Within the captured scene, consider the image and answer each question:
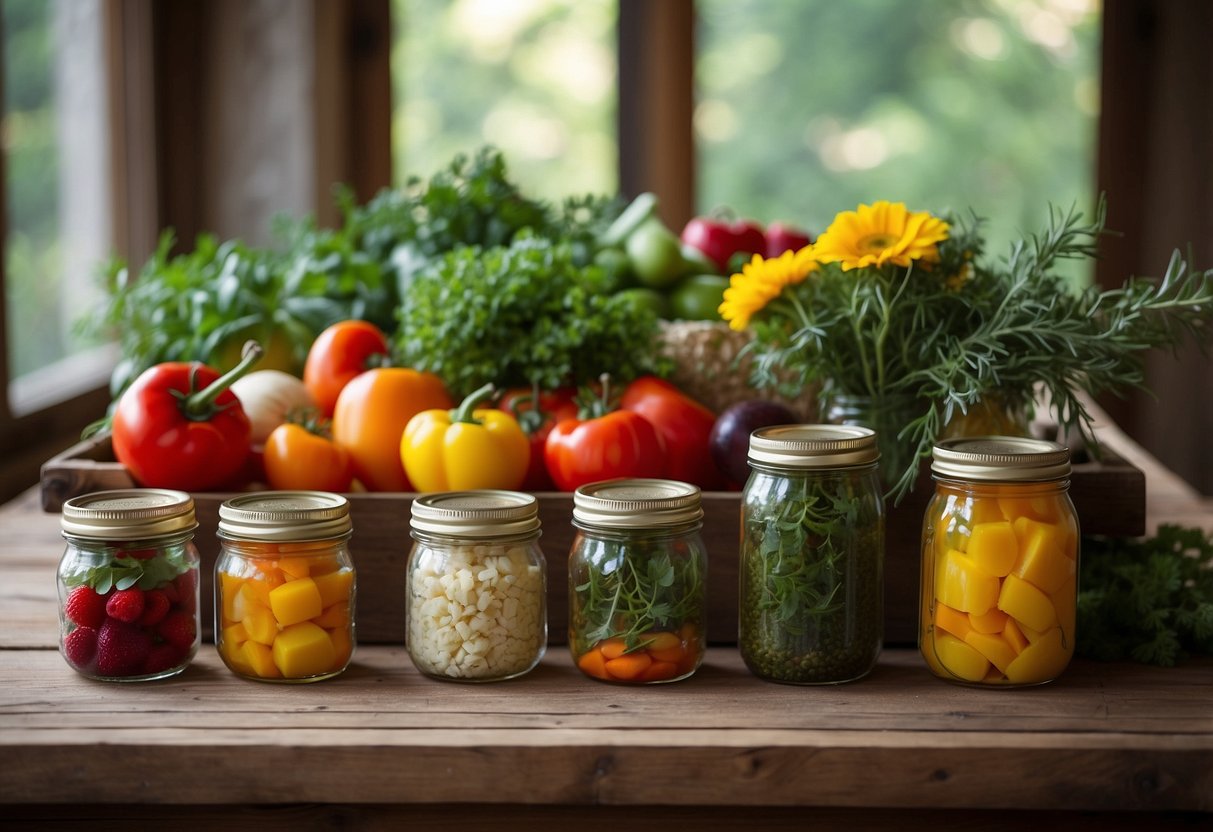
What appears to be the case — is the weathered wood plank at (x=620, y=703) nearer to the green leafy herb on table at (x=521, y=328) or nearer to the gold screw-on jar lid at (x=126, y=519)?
the gold screw-on jar lid at (x=126, y=519)

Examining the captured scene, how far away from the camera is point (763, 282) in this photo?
3.66 feet

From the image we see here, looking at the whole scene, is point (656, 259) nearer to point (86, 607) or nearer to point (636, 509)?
point (636, 509)

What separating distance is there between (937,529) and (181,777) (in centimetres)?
59

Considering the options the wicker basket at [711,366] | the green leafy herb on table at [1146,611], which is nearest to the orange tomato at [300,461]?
the wicker basket at [711,366]

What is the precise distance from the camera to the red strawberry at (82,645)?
38.4 inches

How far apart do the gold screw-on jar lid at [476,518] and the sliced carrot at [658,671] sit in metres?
0.14

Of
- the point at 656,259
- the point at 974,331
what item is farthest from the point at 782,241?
the point at 974,331

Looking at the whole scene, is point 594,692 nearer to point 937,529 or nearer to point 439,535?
point 439,535

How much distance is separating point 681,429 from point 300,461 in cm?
37

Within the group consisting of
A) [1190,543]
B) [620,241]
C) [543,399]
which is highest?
[620,241]

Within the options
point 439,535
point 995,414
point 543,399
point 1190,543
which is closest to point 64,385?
point 543,399

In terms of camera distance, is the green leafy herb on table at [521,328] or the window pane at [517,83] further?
the window pane at [517,83]

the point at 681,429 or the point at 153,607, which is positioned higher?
the point at 681,429

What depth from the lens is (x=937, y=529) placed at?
97 centimetres
